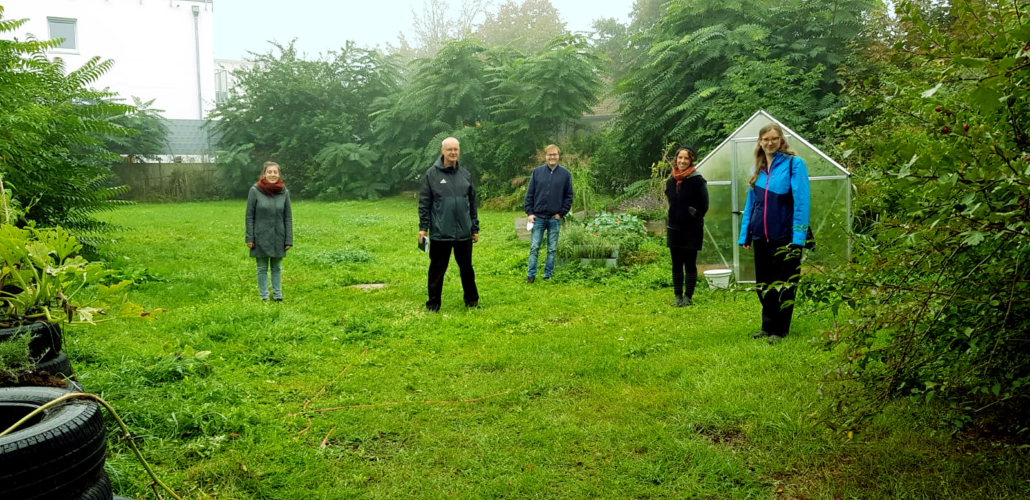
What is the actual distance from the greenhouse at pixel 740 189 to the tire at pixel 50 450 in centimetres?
658

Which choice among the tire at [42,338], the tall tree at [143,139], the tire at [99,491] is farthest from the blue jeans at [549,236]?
the tall tree at [143,139]

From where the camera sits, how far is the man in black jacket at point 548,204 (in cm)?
906

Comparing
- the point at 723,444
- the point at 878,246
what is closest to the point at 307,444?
the point at 723,444

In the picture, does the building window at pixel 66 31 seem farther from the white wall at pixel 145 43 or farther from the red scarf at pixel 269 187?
the red scarf at pixel 269 187

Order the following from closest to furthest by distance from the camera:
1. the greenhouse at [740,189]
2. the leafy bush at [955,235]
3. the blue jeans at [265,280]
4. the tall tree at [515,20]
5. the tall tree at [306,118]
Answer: the leafy bush at [955,235], the greenhouse at [740,189], the blue jeans at [265,280], the tall tree at [306,118], the tall tree at [515,20]

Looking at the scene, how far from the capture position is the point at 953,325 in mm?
3086

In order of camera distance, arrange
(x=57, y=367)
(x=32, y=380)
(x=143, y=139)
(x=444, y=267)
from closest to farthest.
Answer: (x=32, y=380) → (x=57, y=367) → (x=444, y=267) → (x=143, y=139)

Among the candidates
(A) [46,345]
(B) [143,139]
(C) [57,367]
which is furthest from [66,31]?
(C) [57,367]

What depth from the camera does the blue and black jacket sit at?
5508 millimetres

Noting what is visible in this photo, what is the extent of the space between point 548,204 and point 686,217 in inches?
87.9

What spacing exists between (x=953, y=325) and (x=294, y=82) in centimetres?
2564

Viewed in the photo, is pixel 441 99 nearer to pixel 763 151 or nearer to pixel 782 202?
pixel 763 151

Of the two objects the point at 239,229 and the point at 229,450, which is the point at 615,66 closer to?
the point at 239,229

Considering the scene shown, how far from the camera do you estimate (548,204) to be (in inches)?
357
